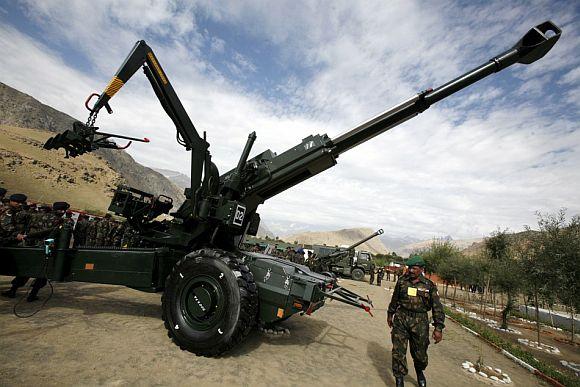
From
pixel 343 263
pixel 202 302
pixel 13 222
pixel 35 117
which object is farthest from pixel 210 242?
pixel 35 117

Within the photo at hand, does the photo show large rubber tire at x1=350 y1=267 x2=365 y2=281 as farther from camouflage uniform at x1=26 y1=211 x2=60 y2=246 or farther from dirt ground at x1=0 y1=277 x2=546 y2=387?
camouflage uniform at x1=26 y1=211 x2=60 y2=246

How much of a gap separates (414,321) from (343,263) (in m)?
18.9

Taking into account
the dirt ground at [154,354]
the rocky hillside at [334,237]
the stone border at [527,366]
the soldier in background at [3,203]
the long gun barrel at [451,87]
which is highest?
the rocky hillside at [334,237]

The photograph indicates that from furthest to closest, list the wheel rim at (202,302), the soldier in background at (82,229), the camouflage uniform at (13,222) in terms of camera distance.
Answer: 1. the soldier in background at (82,229)
2. the camouflage uniform at (13,222)
3. the wheel rim at (202,302)

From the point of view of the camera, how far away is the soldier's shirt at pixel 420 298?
14.8 feet

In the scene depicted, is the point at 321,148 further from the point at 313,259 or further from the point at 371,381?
the point at 313,259

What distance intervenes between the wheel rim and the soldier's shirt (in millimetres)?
2524

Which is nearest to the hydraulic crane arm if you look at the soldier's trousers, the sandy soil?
the soldier's trousers

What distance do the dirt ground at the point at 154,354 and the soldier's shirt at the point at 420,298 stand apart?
1.09 m

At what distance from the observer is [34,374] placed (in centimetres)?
323

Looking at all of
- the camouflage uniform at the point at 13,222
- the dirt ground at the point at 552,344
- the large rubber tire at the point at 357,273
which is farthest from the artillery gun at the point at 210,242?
the large rubber tire at the point at 357,273

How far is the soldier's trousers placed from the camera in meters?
4.36

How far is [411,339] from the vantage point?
4477mm

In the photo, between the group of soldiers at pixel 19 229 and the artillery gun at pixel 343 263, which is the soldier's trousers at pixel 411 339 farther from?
the artillery gun at pixel 343 263
